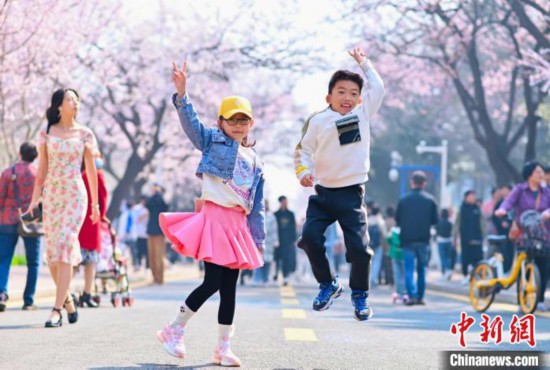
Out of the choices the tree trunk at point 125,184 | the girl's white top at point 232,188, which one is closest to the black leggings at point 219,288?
the girl's white top at point 232,188

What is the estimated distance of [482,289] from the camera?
15.3m

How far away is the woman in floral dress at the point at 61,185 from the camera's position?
34.4 feet

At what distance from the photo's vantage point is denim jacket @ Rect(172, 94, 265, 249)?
788 cm

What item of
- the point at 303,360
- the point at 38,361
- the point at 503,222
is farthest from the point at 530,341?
the point at 503,222

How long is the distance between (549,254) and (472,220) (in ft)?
29.4

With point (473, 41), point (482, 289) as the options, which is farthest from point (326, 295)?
point (473, 41)

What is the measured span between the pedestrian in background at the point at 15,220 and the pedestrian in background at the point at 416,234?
6007mm

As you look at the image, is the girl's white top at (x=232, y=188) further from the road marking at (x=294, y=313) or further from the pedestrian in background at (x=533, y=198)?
the pedestrian in background at (x=533, y=198)

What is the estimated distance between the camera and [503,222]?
20516 millimetres

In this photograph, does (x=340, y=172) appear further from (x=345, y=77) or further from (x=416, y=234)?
(x=416, y=234)

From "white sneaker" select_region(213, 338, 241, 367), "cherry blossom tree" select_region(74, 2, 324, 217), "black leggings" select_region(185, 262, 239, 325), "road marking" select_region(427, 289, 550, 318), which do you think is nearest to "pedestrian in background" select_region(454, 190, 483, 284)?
"road marking" select_region(427, 289, 550, 318)

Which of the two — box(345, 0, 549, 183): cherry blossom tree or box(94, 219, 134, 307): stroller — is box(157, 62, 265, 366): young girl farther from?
box(345, 0, 549, 183): cherry blossom tree

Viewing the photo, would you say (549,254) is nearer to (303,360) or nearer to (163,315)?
(163,315)

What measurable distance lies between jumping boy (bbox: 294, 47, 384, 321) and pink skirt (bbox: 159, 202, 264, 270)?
61cm
